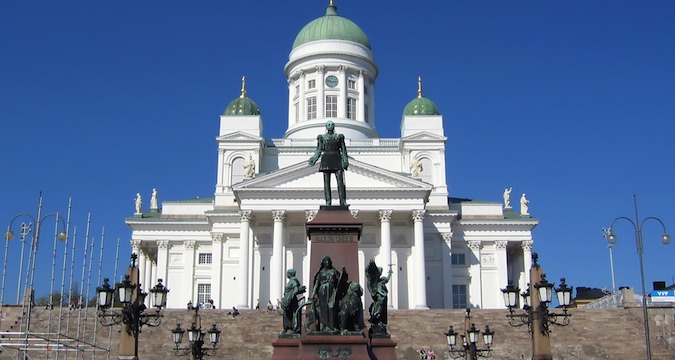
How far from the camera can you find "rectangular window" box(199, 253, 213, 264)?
67.2 m

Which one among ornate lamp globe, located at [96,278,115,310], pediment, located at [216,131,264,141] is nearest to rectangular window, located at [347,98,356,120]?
pediment, located at [216,131,264,141]

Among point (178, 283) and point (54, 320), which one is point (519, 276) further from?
point (54, 320)

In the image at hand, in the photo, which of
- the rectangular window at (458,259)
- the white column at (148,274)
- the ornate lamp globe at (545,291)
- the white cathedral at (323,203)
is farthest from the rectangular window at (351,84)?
the ornate lamp globe at (545,291)

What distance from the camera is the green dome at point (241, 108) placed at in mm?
71375

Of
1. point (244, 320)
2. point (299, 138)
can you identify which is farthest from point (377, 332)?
point (299, 138)

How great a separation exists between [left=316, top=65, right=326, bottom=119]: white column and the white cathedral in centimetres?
9

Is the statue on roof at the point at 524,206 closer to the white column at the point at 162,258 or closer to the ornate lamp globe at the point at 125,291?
the white column at the point at 162,258

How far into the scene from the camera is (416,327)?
154 feet

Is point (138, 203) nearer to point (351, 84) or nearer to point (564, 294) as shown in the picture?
point (351, 84)

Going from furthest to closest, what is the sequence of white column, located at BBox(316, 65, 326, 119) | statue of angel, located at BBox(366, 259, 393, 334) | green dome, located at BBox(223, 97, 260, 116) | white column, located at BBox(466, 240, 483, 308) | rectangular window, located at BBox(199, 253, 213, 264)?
white column, located at BBox(316, 65, 326, 119) → green dome, located at BBox(223, 97, 260, 116) → rectangular window, located at BBox(199, 253, 213, 264) → white column, located at BBox(466, 240, 483, 308) → statue of angel, located at BBox(366, 259, 393, 334)

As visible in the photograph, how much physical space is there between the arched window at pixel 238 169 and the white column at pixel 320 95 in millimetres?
9191

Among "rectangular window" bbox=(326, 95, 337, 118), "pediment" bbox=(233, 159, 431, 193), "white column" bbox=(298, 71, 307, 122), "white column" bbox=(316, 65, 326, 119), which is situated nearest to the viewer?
"pediment" bbox=(233, 159, 431, 193)

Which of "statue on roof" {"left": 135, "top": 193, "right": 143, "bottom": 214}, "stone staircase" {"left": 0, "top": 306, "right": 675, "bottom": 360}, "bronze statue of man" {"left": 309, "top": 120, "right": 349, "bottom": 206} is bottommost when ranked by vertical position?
"stone staircase" {"left": 0, "top": 306, "right": 675, "bottom": 360}

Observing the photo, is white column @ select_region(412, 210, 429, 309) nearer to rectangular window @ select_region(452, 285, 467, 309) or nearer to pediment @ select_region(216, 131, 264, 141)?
rectangular window @ select_region(452, 285, 467, 309)
